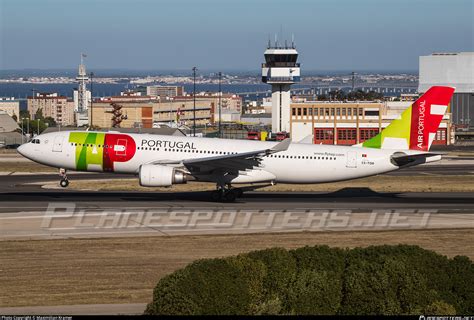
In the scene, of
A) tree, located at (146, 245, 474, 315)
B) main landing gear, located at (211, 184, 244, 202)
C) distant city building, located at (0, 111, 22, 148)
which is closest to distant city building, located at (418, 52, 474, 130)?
distant city building, located at (0, 111, 22, 148)

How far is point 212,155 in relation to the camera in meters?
49.2

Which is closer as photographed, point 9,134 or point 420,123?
point 420,123

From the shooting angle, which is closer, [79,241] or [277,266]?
[277,266]

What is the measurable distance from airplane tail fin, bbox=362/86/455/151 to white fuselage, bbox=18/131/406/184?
127 centimetres

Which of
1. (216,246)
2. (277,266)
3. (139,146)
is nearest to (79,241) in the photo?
(216,246)

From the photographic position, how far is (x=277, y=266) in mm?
21312

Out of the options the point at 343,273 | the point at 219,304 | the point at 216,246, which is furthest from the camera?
the point at 216,246

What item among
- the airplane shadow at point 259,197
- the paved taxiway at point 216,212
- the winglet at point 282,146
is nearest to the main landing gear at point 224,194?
the airplane shadow at point 259,197

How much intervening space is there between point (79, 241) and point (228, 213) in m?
10.8

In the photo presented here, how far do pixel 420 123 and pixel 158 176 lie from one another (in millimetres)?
15805

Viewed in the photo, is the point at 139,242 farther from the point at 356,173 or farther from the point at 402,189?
the point at 402,189

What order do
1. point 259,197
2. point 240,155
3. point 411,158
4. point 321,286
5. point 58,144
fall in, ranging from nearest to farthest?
point 321,286 → point 240,155 → point 411,158 → point 58,144 → point 259,197

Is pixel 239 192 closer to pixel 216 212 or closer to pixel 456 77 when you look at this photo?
pixel 216 212

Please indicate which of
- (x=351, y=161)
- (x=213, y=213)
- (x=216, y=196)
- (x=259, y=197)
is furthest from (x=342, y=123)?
(x=213, y=213)
